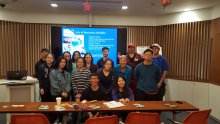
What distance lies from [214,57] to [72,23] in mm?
3833

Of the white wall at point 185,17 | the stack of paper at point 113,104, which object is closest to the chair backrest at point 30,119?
the stack of paper at point 113,104

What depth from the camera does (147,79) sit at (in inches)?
157

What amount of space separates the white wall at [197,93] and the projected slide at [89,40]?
1853mm

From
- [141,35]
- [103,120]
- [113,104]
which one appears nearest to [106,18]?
[141,35]

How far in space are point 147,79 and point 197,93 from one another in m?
2.44

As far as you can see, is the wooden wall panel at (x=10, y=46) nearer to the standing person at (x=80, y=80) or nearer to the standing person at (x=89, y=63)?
the standing person at (x=89, y=63)

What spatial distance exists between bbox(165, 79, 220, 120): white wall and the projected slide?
1.85 meters

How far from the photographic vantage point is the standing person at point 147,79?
13.1 feet

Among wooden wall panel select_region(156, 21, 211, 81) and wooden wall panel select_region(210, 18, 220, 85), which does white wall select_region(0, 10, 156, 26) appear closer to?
wooden wall panel select_region(156, 21, 211, 81)

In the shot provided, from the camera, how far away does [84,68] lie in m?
4.17

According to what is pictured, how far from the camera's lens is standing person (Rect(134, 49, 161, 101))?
3994 mm

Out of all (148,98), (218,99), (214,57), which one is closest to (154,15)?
(214,57)

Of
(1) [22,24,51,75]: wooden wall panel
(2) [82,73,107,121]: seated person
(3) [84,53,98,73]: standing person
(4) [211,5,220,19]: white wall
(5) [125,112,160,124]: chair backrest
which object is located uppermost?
(4) [211,5,220,19]: white wall

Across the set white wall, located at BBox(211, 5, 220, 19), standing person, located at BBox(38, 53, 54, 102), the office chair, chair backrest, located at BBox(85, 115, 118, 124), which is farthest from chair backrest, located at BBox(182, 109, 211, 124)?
white wall, located at BBox(211, 5, 220, 19)
